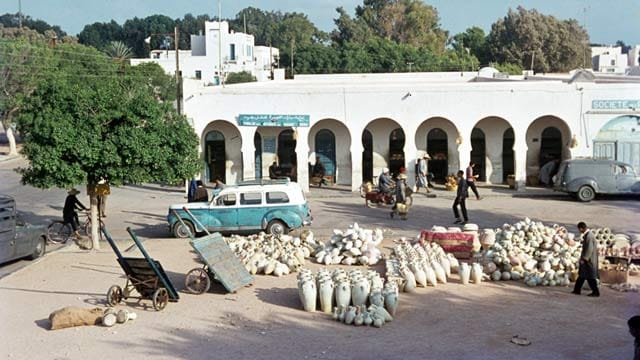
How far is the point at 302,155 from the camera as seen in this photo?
3005 centimetres

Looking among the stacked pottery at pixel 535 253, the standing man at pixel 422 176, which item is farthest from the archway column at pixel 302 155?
the stacked pottery at pixel 535 253

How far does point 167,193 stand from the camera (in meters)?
30.5

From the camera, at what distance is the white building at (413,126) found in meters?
28.9

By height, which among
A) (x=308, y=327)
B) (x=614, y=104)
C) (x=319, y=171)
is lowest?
(x=308, y=327)

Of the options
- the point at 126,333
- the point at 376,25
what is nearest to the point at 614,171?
the point at 126,333

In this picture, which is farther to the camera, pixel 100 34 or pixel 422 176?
pixel 100 34

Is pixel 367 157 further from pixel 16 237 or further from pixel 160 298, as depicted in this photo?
pixel 160 298

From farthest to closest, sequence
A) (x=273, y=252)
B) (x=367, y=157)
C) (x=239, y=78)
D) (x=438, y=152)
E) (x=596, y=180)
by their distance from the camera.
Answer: (x=239, y=78)
(x=367, y=157)
(x=438, y=152)
(x=596, y=180)
(x=273, y=252)

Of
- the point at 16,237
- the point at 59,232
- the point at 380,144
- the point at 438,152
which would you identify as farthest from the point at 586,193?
the point at 16,237

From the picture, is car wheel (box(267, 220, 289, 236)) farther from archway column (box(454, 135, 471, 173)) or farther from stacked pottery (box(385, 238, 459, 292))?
archway column (box(454, 135, 471, 173))

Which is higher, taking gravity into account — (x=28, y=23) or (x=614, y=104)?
(x=28, y=23)

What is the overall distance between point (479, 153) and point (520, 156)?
2532 mm

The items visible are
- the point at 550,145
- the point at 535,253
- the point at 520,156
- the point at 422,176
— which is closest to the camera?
the point at 535,253

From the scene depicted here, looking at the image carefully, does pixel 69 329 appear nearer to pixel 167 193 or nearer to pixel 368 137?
pixel 167 193
